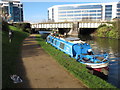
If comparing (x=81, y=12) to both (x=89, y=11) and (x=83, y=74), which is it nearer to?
(x=89, y=11)

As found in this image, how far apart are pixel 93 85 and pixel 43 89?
2409 millimetres

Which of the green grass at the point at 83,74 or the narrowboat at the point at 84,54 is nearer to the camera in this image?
the green grass at the point at 83,74

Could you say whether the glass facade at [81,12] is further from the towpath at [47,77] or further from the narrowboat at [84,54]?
the towpath at [47,77]

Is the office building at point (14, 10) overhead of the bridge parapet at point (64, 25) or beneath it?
overhead

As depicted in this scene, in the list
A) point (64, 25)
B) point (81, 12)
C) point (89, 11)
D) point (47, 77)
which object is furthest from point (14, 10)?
point (47, 77)

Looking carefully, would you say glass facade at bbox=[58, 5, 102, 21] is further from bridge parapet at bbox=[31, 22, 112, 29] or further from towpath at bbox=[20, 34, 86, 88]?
towpath at bbox=[20, 34, 86, 88]

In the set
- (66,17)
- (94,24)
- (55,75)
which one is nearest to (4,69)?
(55,75)

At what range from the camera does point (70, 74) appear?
1013 cm

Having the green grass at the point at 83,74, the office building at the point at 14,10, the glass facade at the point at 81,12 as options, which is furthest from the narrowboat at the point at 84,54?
the office building at the point at 14,10

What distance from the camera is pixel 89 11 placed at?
383ft

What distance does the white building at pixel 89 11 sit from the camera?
113750mm

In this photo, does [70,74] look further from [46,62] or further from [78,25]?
[78,25]

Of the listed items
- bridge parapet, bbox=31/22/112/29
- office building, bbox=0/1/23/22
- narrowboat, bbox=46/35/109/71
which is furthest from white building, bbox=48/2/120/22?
narrowboat, bbox=46/35/109/71

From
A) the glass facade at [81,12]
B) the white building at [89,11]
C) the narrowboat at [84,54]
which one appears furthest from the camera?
the glass facade at [81,12]
